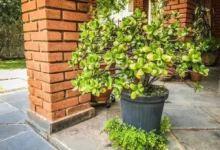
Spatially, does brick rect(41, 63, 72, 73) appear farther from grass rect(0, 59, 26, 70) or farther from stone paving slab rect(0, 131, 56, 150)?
grass rect(0, 59, 26, 70)

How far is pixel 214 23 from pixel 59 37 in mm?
6478

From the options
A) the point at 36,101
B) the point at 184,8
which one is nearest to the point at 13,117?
the point at 36,101

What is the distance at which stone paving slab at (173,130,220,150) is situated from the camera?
1674 mm

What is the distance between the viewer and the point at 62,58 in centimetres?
192

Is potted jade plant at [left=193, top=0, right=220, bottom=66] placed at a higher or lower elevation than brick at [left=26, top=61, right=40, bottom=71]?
higher

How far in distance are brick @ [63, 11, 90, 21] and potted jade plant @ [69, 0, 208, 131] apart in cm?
41

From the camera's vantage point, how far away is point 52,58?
5.98 ft

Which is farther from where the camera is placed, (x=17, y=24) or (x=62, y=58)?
(x=17, y=24)

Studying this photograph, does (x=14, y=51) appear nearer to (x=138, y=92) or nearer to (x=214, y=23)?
(x=214, y=23)

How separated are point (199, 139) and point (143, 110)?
2.13 ft

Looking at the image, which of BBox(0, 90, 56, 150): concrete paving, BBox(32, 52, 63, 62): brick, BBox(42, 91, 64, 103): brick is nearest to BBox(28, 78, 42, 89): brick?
BBox(42, 91, 64, 103): brick

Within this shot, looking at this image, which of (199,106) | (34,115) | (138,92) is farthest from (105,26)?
(199,106)

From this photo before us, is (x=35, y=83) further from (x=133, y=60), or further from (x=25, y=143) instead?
(x=133, y=60)

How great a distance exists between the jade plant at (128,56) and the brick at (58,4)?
17.1 inches
